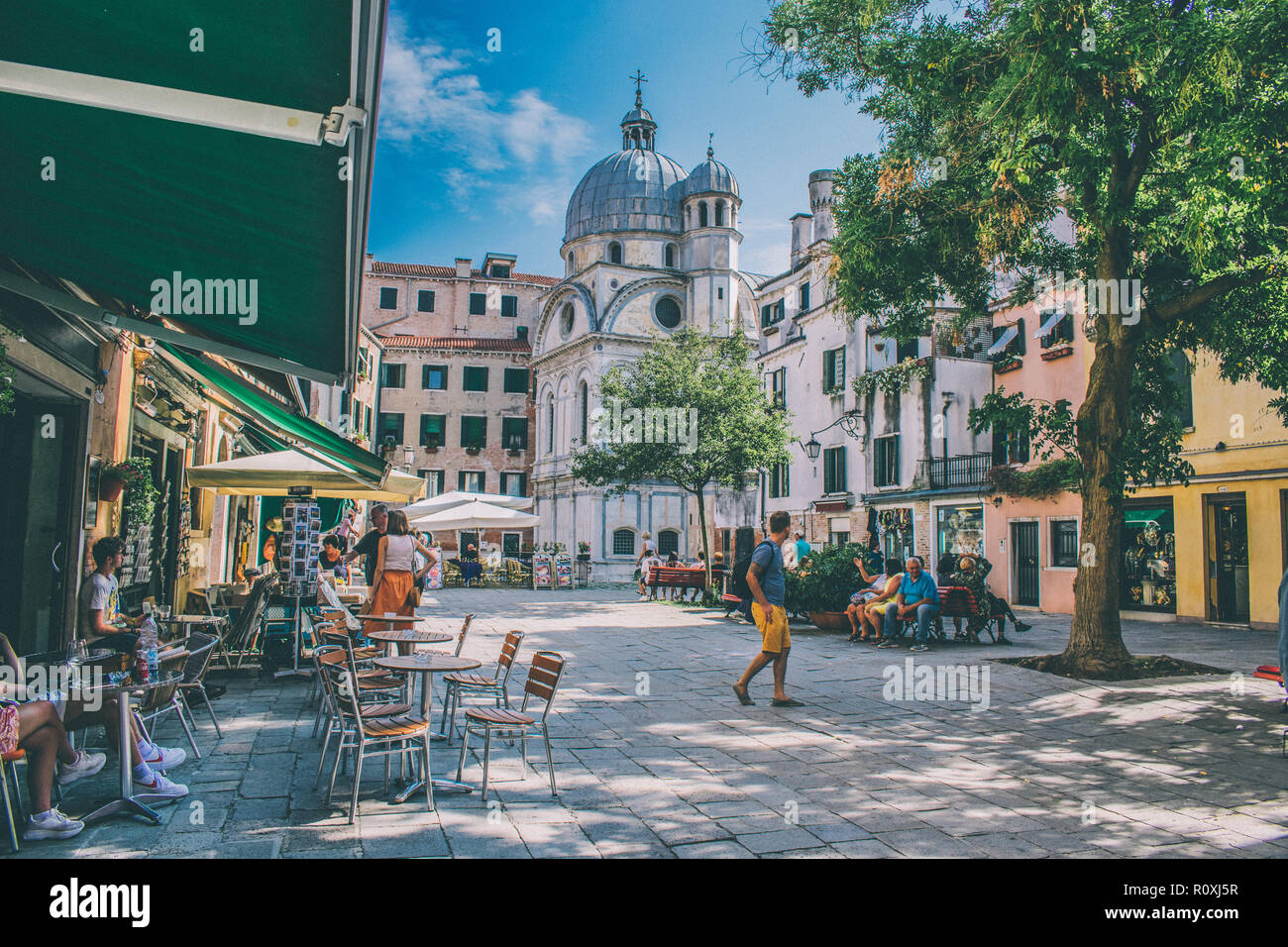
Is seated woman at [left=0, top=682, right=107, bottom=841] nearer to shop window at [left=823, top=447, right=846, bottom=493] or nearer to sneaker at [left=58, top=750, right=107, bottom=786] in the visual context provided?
sneaker at [left=58, top=750, right=107, bottom=786]

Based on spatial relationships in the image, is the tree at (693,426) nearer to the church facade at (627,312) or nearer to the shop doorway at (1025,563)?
the shop doorway at (1025,563)

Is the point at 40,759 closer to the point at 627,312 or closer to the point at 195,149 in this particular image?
the point at 195,149

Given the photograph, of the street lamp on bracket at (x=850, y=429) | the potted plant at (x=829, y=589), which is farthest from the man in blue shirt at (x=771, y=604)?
the street lamp on bracket at (x=850, y=429)

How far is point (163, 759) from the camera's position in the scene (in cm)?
545

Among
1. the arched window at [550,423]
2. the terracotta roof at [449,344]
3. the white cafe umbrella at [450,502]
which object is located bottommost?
the white cafe umbrella at [450,502]

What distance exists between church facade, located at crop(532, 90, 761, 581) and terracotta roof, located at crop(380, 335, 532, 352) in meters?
2.33

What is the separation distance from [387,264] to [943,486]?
123ft

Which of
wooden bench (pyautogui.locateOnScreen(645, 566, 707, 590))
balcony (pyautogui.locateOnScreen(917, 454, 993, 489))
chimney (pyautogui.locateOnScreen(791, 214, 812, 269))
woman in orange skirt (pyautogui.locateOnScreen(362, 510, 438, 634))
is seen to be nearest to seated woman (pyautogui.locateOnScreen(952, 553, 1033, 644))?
wooden bench (pyautogui.locateOnScreen(645, 566, 707, 590))

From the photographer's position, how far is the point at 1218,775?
578 centimetres

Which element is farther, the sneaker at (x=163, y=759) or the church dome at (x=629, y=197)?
the church dome at (x=629, y=197)

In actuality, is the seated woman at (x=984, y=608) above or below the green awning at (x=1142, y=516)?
below

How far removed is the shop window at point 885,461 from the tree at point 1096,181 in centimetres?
1300

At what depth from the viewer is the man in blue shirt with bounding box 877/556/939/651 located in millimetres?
12148

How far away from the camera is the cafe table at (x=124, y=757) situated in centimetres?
448
